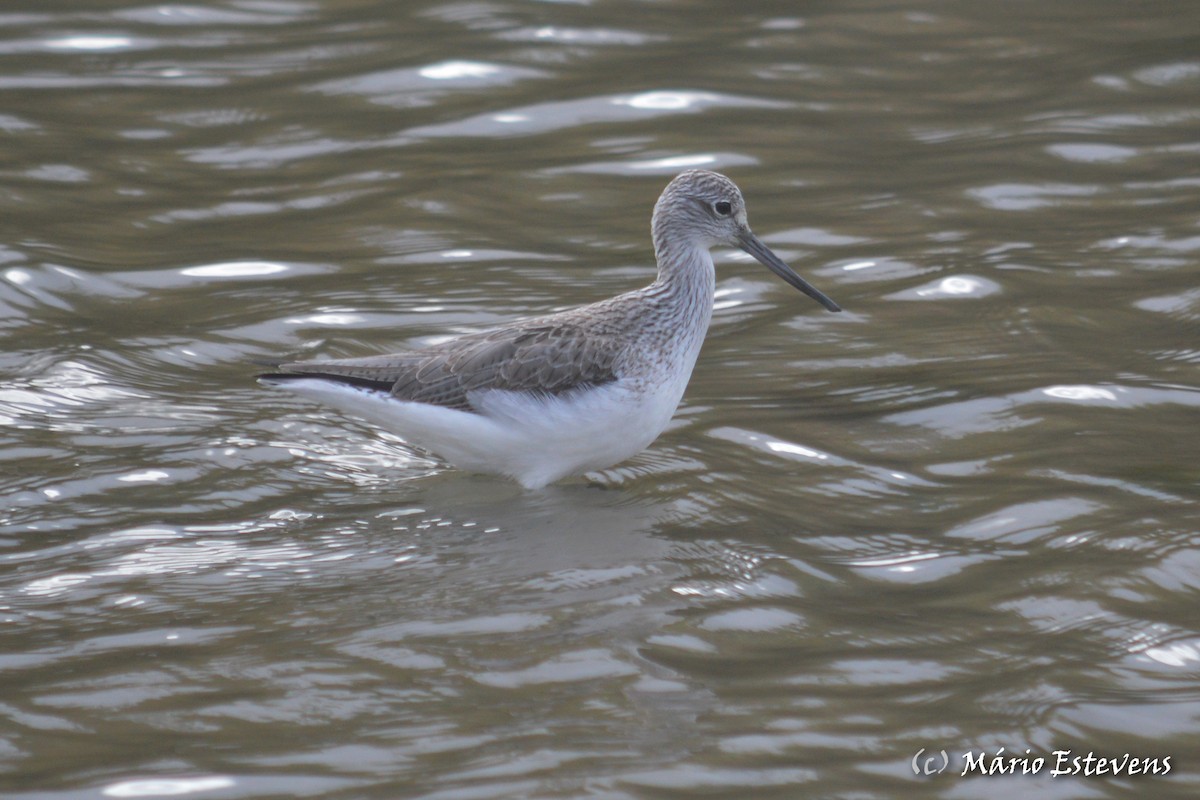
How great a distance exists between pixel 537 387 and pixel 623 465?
92cm

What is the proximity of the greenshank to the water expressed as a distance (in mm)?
313

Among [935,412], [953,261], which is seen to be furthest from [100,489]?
[953,261]

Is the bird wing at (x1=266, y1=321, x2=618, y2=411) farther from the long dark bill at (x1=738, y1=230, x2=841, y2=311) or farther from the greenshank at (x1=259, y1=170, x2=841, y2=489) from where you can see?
the long dark bill at (x1=738, y1=230, x2=841, y2=311)

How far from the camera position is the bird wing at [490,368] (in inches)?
311

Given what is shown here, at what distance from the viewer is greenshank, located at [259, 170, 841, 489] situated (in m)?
7.79

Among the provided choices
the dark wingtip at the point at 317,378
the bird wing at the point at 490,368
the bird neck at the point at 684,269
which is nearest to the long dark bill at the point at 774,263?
the bird neck at the point at 684,269

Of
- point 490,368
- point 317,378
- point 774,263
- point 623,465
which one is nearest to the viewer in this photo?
point 317,378

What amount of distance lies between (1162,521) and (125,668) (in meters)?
4.74

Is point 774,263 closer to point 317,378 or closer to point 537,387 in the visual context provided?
point 537,387

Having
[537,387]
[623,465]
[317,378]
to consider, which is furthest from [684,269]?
[317,378]

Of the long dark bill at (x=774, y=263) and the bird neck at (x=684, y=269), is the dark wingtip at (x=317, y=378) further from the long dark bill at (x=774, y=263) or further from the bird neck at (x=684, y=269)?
the long dark bill at (x=774, y=263)

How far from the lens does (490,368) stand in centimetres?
808

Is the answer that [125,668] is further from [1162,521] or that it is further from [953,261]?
[953,261]

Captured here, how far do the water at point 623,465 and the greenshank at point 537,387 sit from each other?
12.3 inches
